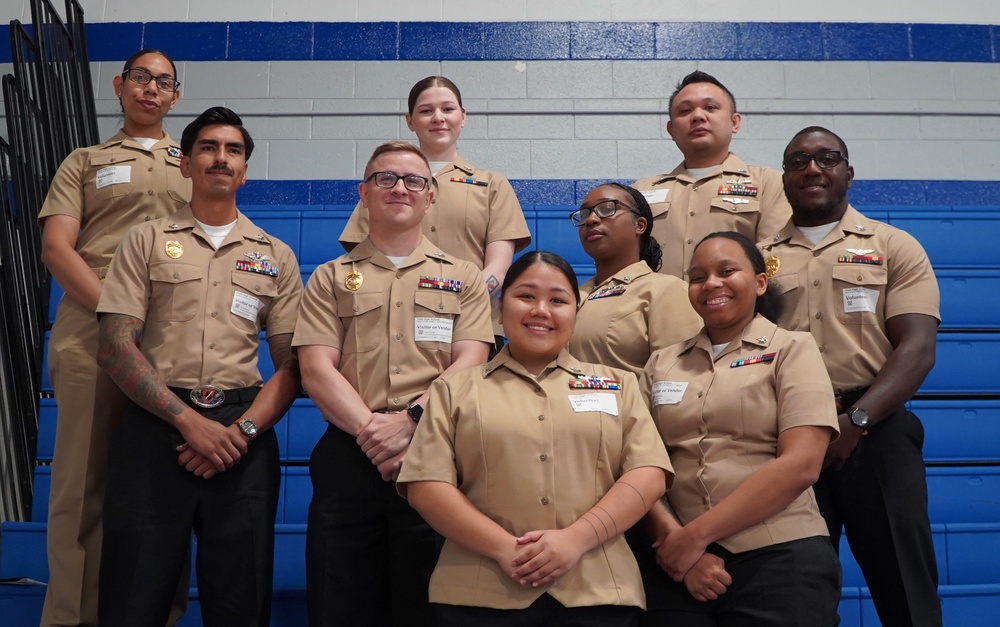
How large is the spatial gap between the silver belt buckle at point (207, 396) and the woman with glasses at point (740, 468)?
1150 mm

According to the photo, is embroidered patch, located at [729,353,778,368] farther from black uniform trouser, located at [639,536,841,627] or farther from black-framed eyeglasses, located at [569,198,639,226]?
black-framed eyeglasses, located at [569,198,639,226]

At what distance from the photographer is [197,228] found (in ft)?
9.18

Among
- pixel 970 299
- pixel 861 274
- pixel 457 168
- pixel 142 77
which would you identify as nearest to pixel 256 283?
pixel 457 168

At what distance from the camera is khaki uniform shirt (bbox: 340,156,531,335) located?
323cm

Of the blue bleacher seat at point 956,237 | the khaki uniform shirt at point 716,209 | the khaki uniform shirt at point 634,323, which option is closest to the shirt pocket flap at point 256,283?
the khaki uniform shirt at point 634,323

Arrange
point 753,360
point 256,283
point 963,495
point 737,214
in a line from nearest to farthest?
Answer: point 753,360 < point 256,283 < point 737,214 < point 963,495

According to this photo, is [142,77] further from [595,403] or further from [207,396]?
[595,403]

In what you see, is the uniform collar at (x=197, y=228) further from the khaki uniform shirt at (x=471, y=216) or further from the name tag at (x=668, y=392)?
the name tag at (x=668, y=392)

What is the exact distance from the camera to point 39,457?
3.61 metres

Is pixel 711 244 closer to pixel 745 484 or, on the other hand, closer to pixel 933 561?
pixel 745 484

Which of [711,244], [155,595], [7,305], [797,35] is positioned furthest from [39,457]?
[797,35]

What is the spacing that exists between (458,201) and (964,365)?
2.28m

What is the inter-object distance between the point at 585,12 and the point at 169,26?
2.63m

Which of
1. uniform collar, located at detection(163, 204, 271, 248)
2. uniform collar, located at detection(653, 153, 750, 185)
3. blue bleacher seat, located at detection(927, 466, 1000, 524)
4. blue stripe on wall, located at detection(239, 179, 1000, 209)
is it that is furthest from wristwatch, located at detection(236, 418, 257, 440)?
blue stripe on wall, located at detection(239, 179, 1000, 209)
